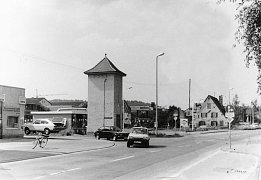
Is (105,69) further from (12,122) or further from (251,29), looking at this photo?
(251,29)

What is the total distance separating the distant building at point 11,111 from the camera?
35.4 metres

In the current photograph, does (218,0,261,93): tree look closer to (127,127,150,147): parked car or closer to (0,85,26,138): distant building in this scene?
(127,127,150,147): parked car

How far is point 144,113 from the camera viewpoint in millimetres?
108812

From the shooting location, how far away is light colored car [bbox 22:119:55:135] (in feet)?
149

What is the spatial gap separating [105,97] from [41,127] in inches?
561

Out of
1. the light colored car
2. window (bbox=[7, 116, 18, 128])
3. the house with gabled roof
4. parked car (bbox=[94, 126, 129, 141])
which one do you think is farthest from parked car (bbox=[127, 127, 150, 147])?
the house with gabled roof

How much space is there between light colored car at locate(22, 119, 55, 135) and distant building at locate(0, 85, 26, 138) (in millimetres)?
7949

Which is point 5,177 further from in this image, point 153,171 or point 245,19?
point 245,19

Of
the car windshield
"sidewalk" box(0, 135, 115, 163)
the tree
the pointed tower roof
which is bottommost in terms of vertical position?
"sidewalk" box(0, 135, 115, 163)

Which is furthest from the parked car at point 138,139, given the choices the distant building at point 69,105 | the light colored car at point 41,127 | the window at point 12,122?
the distant building at point 69,105

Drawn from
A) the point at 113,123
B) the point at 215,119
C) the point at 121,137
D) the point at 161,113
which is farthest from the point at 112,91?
the point at 215,119

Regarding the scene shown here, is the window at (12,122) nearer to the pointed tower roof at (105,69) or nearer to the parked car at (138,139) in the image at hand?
the parked car at (138,139)

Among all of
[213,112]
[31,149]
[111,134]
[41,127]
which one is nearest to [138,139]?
[31,149]

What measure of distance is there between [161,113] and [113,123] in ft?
127
